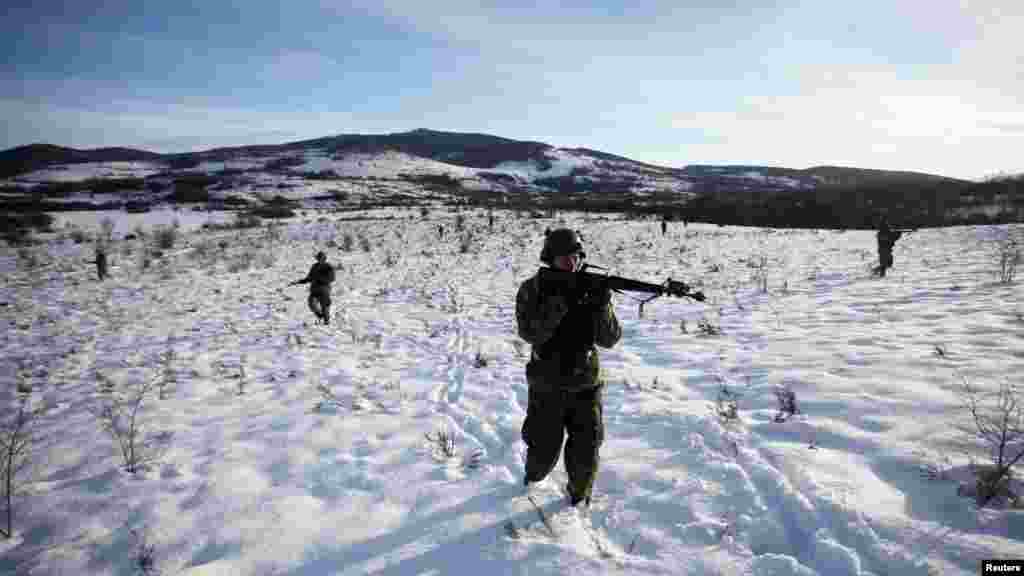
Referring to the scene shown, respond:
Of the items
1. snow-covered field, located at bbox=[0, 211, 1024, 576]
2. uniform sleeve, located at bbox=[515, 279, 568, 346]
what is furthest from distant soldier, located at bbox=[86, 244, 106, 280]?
uniform sleeve, located at bbox=[515, 279, 568, 346]

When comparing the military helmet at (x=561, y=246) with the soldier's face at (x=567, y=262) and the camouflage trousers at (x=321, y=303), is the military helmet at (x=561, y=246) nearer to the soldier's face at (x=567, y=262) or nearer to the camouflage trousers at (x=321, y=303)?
the soldier's face at (x=567, y=262)

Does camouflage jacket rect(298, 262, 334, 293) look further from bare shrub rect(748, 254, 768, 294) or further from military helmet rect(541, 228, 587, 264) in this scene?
bare shrub rect(748, 254, 768, 294)

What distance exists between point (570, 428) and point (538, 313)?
2.92ft

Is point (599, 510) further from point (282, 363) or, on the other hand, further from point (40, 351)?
point (40, 351)

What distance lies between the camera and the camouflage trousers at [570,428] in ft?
9.84

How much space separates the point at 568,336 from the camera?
293 centimetres

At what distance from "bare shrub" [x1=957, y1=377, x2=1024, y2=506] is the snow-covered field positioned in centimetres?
13

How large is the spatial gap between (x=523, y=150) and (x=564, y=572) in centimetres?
14735

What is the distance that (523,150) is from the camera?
143m

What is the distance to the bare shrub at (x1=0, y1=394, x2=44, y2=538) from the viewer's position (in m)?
3.26

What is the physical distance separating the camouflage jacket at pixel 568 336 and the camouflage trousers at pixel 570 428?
0.10 metres

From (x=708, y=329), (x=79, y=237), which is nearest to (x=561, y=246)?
(x=708, y=329)

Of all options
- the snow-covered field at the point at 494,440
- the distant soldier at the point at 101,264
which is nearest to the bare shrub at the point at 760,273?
the snow-covered field at the point at 494,440

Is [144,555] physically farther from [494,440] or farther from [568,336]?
[568,336]
